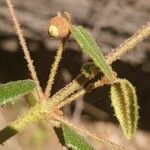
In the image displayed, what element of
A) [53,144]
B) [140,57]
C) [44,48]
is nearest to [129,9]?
[140,57]

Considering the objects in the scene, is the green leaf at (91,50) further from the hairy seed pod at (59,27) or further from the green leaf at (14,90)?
the green leaf at (14,90)

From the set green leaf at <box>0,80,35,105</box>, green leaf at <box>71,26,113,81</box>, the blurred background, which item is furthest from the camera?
the blurred background

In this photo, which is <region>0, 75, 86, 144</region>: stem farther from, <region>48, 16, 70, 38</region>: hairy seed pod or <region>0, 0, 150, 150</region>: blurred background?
<region>0, 0, 150, 150</region>: blurred background

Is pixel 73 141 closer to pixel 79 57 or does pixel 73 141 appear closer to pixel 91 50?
pixel 91 50

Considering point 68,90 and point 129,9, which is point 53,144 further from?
point 68,90

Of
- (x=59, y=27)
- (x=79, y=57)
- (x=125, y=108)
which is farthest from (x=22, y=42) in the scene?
(x=79, y=57)

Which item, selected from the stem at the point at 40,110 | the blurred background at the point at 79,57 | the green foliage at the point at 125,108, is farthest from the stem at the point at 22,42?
the blurred background at the point at 79,57

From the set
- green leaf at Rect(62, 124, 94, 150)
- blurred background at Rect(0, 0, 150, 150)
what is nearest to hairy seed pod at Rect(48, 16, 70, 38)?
green leaf at Rect(62, 124, 94, 150)
